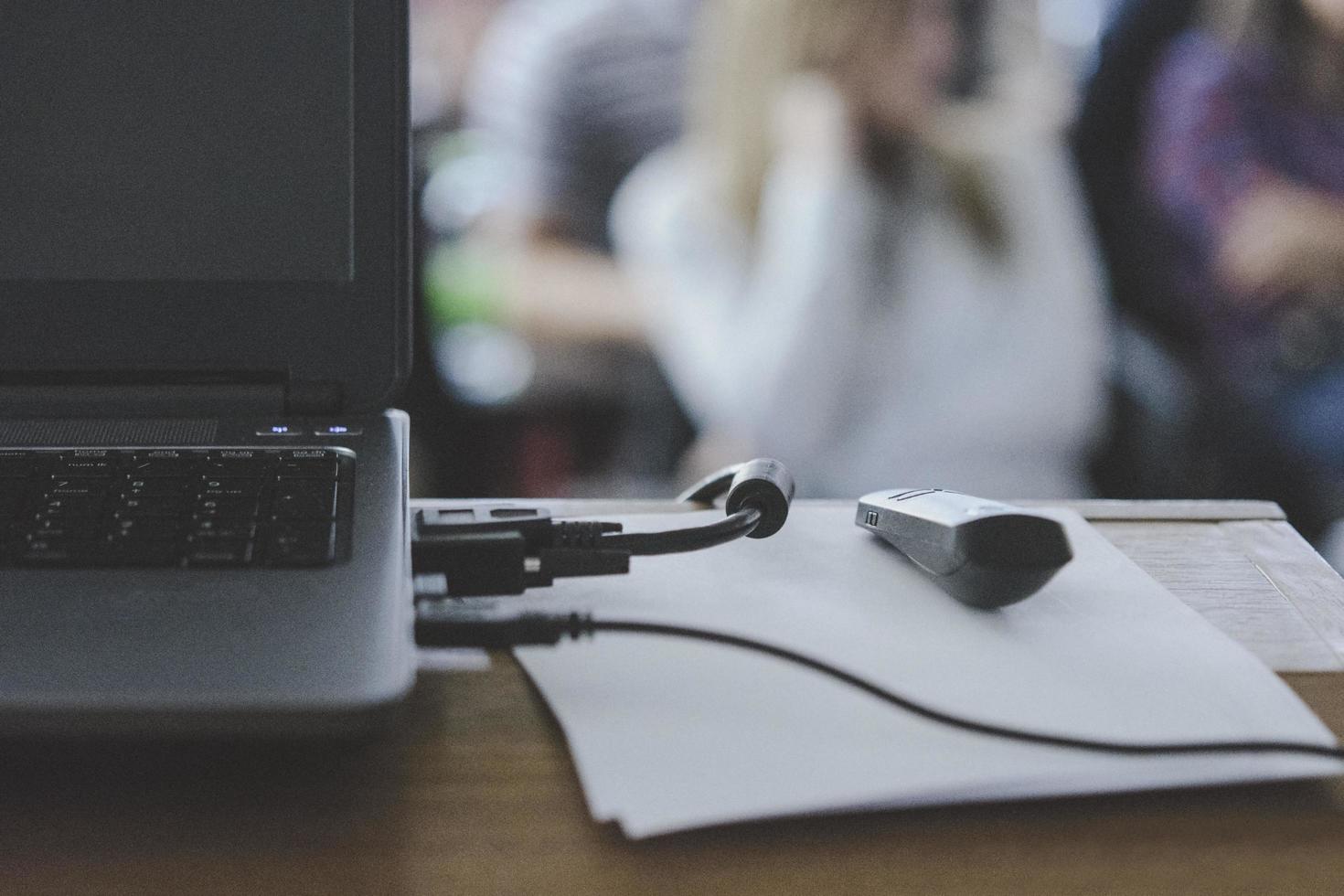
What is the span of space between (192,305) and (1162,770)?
1.29 ft

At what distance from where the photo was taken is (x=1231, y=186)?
1.41 m

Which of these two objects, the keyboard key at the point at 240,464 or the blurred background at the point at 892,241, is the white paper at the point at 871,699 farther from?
the blurred background at the point at 892,241

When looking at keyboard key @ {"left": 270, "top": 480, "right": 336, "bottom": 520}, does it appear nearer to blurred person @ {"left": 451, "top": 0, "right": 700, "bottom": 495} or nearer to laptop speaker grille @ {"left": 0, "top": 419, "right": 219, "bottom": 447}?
laptop speaker grille @ {"left": 0, "top": 419, "right": 219, "bottom": 447}

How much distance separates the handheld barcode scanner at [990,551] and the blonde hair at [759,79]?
101 cm

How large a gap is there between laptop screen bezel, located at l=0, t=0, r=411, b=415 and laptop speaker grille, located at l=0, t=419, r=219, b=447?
21 mm

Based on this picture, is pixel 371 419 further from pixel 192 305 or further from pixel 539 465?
pixel 539 465

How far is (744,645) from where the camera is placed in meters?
0.35

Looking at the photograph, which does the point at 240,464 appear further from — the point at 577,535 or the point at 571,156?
the point at 571,156

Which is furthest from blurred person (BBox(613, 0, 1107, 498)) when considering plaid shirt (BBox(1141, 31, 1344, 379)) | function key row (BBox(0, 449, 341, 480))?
function key row (BBox(0, 449, 341, 480))

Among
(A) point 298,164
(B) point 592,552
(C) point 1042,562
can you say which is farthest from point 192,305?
(C) point 1042,562

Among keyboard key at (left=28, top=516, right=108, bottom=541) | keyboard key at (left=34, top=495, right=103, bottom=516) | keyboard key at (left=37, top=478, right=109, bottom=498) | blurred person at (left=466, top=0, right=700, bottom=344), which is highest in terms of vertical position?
blurred person at (left=466, top=0, right=700, bottom=344)

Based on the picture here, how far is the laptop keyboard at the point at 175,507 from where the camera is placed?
355 millimetres

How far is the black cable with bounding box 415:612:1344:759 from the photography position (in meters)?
0.30

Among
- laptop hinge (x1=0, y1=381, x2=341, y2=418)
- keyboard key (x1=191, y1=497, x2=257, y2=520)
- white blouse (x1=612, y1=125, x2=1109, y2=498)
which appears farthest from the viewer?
white blouse (x1=612, y1=125, x2=1109, y2=498)
